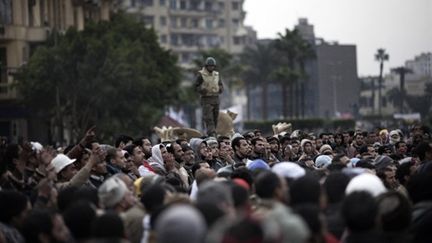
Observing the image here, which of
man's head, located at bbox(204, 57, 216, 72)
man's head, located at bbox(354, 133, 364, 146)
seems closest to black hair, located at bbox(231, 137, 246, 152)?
man's head, located at bbox(204, 57, 216, 72)

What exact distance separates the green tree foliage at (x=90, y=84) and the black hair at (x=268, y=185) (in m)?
42.9

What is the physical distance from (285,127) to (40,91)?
26294mm

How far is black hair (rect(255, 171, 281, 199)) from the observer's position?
904 centimetres

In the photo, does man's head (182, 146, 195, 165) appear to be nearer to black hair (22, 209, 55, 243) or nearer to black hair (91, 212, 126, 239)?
black hair (22, 209, 55, 243)

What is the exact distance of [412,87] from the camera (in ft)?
383

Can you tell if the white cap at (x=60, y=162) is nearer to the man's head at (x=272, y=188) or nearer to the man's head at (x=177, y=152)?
the man's head at (x=177, y=152)

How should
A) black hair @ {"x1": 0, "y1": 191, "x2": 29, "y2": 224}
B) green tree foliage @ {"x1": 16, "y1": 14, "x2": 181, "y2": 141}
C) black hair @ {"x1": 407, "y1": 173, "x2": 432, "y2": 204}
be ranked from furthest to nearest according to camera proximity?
green tree foliage @ {"x1": 16, "y1": 14, "x2": 181, "y2": 141}, black hair @ {"x1": 0, "y1": 191, "x2": 29, "y2": 224}, black hair @ {"x1": 407, "y1": 173, "x2": 432, "y2": 204}

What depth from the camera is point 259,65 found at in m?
124

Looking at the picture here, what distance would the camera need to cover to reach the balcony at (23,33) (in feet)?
176

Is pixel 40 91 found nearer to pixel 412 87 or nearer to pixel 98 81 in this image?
pixel 98 81

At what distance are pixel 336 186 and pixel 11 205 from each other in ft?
9.32

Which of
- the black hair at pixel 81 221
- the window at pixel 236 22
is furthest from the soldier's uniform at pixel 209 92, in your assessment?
the window at pixel 236 22

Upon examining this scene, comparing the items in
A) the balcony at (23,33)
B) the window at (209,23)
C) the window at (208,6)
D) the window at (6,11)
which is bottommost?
the balcony at (23,33)

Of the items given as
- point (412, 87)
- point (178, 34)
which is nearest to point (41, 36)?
point (412, 87)
